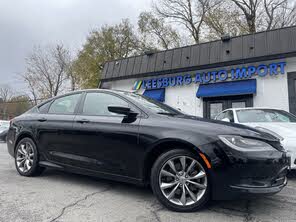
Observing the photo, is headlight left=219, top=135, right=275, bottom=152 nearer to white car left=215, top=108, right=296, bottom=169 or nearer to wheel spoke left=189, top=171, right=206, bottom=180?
wheel spoke left=189, top=171, right=206, bottom=180

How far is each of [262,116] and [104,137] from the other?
4.10 metres

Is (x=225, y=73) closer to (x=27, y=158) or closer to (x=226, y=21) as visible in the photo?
(x=27, y=158)

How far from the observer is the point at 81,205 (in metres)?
2.93

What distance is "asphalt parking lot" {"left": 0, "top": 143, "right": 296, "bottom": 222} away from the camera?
8.52 ft

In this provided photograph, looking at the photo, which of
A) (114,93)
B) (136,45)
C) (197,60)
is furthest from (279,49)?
(136,45)

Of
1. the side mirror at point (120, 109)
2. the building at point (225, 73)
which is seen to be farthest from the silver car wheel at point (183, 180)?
the building at point (225, 73)

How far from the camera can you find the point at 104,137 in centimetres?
332

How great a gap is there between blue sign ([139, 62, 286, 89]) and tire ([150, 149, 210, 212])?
29.7ft

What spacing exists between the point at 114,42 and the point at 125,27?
2339 millimetres

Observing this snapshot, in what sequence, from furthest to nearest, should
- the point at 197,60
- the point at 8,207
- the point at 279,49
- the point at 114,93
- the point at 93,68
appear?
the point at 93,68
the point at 197,60
the point at 279,49
the point at 114,93
the point at 8,207

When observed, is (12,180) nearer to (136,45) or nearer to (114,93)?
Answer: (114,93)

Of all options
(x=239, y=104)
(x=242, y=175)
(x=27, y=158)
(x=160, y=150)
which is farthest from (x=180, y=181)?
(x=239, y=104)

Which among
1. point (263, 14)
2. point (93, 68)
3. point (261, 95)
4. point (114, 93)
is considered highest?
point (263, 14)

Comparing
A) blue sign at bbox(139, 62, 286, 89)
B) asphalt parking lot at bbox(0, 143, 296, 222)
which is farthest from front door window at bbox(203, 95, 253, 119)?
asphalt parking lot at bbox(0, 143, 296, 222)
